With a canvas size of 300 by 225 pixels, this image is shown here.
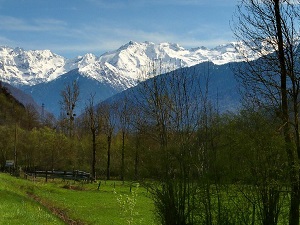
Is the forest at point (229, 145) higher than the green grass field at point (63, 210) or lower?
higher

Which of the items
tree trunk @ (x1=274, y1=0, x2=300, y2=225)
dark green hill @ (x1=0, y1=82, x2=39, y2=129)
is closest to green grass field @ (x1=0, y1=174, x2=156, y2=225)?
tree trunk @ (x1=274, y1=0, x2=300, y2=225)

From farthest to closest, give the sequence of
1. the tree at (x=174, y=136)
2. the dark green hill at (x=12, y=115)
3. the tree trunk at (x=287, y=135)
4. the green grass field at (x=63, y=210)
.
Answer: the dark green hill at (x=12, y=115) < the green grass field at (x=63, y=210) < the tree at (x=174, y=136) < the tree trunk at (x=287, y=135)

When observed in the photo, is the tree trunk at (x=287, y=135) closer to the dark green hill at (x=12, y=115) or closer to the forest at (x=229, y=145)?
the forest at (x=229, y=145)

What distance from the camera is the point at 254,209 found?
14.7 metres

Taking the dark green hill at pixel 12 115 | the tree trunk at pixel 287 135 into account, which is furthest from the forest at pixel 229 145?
the dark green hill at pixel 12 115

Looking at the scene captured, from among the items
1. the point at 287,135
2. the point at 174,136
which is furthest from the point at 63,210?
the point at 287,135

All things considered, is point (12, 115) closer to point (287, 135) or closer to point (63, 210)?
point (63, 210)

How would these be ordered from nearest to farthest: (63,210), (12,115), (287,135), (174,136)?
(287,135) < (174,136) < (63,210) < (12,115)

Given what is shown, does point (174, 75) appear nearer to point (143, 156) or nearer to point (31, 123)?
point (143, 156)

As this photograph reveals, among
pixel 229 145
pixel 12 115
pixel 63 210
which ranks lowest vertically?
pixel 63 210

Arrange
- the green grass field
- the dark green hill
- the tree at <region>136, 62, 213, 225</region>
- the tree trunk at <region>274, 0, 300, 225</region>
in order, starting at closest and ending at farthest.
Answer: the tree trunk at <region>274, 0, 300, 225</region>
the tree at <region>136, 62, 213, 225</region>
the green grass field
the dark green hill

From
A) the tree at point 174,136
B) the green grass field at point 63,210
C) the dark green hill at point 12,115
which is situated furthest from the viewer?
the dark green hill at point 12,115

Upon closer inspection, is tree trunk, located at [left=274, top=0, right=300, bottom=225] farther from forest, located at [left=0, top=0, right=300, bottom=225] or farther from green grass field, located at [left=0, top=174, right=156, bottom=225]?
green grass field, located at [left=0, top=174, right=156, bottom=225]

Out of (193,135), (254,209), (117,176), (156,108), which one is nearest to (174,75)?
(156,108)
